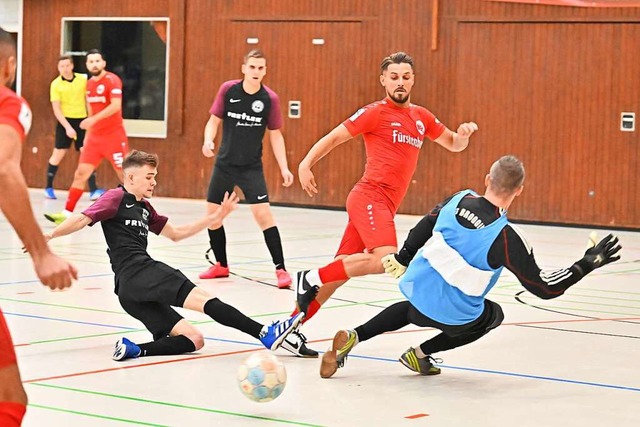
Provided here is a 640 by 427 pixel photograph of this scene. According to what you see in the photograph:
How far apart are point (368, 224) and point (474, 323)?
150 cm

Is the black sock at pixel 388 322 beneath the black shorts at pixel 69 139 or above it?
beneath

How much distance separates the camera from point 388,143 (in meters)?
7.53

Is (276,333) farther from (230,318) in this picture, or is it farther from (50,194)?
(50,194)

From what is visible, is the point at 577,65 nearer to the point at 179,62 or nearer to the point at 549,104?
the point at 549,104

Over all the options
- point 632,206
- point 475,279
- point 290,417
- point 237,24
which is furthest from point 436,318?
point 237,24

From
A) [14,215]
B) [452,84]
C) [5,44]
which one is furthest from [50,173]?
[14,215]

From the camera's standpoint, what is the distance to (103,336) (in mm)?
7105

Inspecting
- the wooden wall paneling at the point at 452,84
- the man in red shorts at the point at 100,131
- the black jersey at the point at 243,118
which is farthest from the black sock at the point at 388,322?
the wooden wall paneling at the point at 452,84

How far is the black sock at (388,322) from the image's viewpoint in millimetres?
6121

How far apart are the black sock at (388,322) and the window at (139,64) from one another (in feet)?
46.0

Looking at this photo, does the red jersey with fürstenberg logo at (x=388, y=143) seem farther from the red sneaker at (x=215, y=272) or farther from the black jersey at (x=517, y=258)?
the red sneaker at (x=215, y=272)

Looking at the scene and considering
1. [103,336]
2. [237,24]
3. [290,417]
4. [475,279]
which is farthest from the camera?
[237,24]

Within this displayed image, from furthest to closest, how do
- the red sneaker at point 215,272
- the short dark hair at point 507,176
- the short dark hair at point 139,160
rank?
the red sneaker at point 215,272, the short dark hair at point 139,160, the short dark hair at point 507,176

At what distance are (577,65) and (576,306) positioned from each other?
Result: 8250mm
